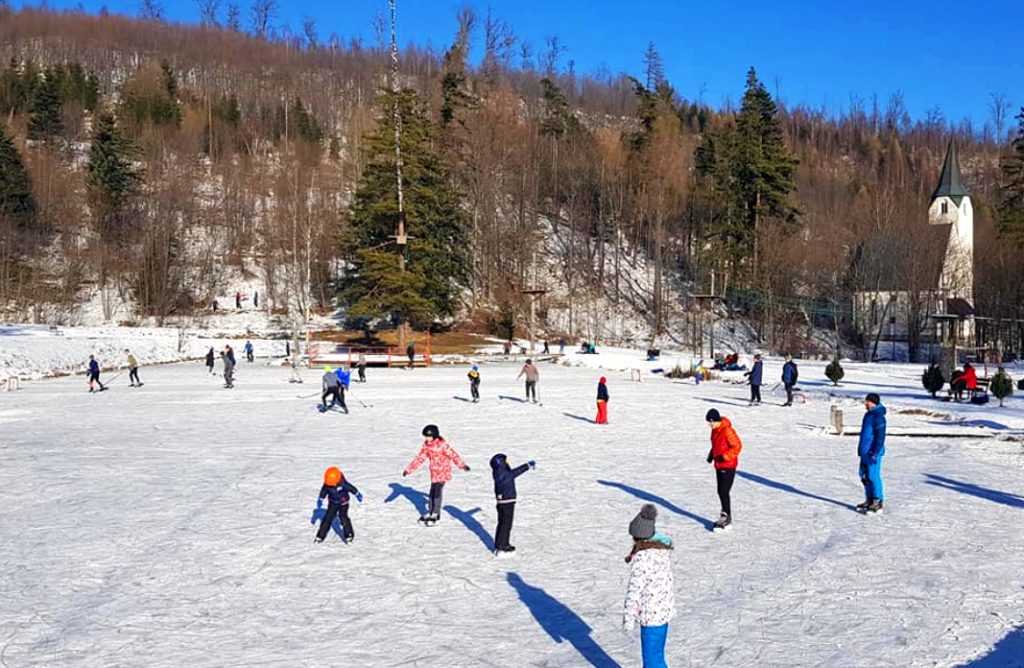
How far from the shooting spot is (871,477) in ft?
39.0

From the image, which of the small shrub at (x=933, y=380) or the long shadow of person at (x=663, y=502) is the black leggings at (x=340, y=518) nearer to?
the long shadow of person at (x=663, y=502)

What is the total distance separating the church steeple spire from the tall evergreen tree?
158 ft

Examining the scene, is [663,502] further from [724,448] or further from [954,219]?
[954,219]

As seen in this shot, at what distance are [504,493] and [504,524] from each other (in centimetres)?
50

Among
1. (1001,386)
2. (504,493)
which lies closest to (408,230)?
(1001,386)

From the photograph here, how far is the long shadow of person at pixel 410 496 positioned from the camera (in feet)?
42.0

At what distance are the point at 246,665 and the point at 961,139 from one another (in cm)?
17521

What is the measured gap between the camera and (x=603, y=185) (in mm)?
73375

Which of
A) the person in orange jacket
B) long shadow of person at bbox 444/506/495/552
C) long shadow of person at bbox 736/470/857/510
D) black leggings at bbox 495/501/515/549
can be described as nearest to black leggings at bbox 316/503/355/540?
long shadow of person at bbox 444/506/495/552

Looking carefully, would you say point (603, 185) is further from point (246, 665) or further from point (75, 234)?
point (246, 665)

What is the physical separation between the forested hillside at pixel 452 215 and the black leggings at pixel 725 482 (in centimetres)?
3827

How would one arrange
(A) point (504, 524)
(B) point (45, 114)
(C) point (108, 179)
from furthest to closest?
(B) point (45, 114) < (C) point (108, 179) < (A) point (504, 524)

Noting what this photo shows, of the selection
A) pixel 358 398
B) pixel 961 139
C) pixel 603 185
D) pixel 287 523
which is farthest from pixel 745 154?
pixel 961 139

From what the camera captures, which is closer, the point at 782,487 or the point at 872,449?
the point at 872,449
